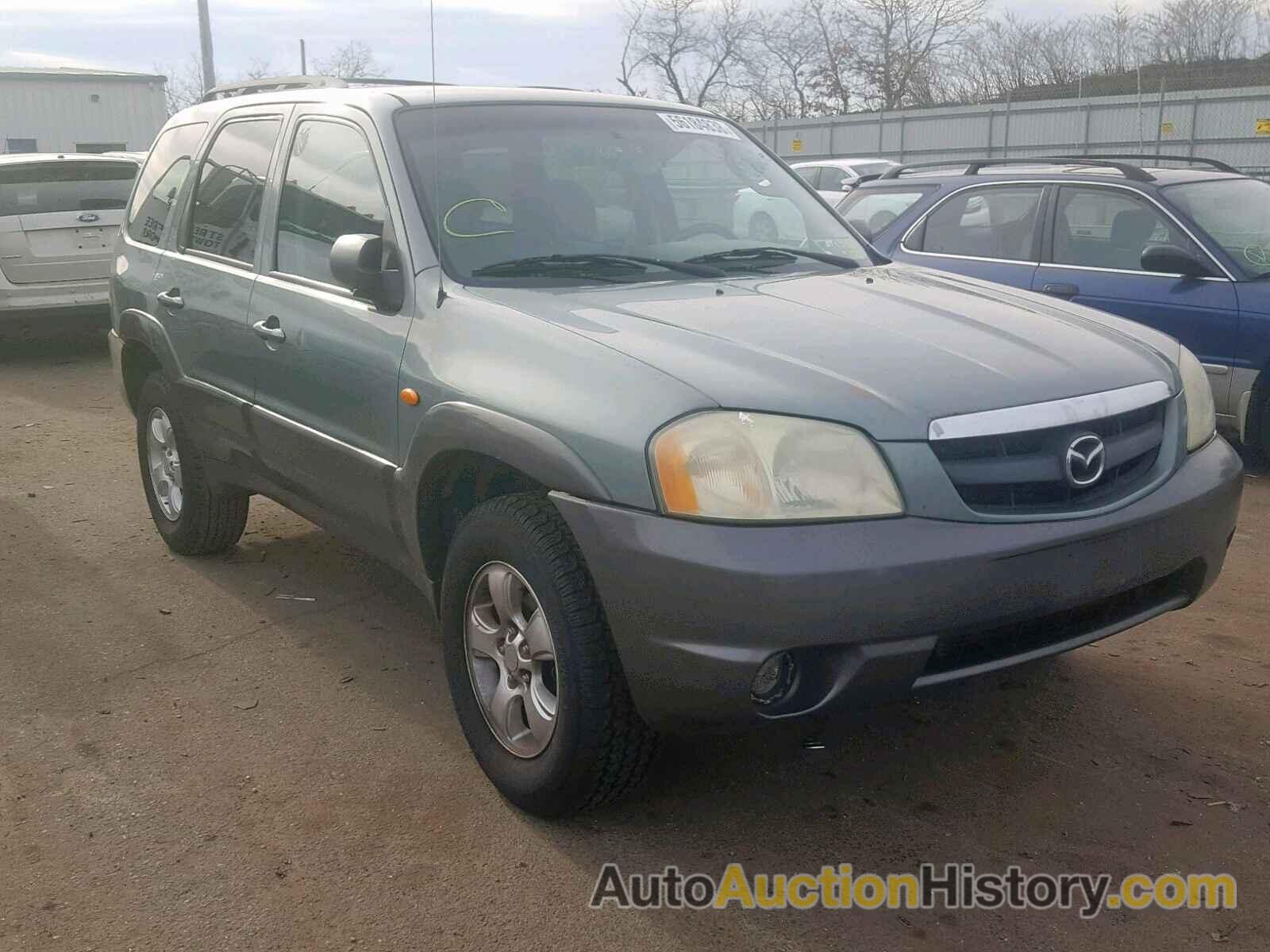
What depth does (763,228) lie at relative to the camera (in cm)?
421

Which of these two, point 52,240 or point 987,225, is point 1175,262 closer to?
point 987,225

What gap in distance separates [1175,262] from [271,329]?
4592 mm

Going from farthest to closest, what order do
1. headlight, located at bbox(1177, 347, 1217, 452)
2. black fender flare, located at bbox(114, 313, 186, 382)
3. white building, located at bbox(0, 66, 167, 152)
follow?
1. white building, located at bbox(0, 66, 167, 152)
2. black fender flare, located at bbox(114, 313, 186, 382)
3. headlight, located at bbox(1177, 347, 1217, 452)

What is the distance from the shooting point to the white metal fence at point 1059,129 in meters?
21.0

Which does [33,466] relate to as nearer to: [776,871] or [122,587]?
[122,587]

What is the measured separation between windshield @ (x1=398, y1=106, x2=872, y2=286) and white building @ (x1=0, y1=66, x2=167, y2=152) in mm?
30605

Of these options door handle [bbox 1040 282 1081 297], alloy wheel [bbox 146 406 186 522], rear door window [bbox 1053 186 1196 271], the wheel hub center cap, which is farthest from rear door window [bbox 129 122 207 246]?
rear door window [bbox 1053 186 1196 271]

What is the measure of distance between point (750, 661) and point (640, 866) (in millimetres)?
679

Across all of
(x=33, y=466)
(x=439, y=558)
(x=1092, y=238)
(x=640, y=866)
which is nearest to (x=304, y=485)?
(x=439, y=558)

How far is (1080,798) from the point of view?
3301mm

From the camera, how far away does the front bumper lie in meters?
2.66

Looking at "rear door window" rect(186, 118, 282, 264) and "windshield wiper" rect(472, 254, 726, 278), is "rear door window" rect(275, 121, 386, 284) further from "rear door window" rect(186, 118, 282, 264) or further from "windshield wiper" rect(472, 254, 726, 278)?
"windshield wiper" rect(472, 254, 726, 278)

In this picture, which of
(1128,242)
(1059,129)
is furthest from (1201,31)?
(1128,242)

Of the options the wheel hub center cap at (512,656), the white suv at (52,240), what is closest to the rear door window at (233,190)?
the wheel hub center cap at (512,656)
